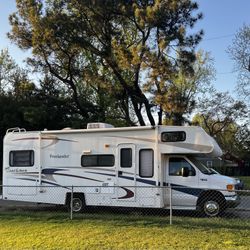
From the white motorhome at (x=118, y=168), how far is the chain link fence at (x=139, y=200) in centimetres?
3

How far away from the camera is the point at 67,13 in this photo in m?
31.1

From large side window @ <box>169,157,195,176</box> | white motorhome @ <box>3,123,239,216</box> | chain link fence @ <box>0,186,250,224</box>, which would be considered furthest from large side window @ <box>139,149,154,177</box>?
large side window @ <box>169,157,195,176</box>

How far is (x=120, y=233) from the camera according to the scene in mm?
10969

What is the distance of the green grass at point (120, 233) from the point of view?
9812 mm

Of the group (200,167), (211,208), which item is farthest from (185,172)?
(211,208)

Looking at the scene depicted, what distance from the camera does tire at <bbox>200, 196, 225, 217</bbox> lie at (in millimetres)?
14578

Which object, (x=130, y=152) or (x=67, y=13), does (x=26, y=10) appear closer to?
(x=67, y=13)

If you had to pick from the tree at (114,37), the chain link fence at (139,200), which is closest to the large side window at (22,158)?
the chain link fence at (139,200)

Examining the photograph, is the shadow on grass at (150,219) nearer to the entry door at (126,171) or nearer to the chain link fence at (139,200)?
the chain link fence at (139,200)

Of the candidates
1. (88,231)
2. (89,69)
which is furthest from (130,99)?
(88,231)

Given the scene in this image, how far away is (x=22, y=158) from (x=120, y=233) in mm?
7179

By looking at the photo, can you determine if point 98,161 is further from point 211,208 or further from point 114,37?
point 114,37

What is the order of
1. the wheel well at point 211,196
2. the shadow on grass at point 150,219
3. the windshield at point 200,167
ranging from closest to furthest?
the shadow on grass at point 150,219 → the wheel well at point 211,196 → the windshield at point 200,167

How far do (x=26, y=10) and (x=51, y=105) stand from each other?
734 cm
